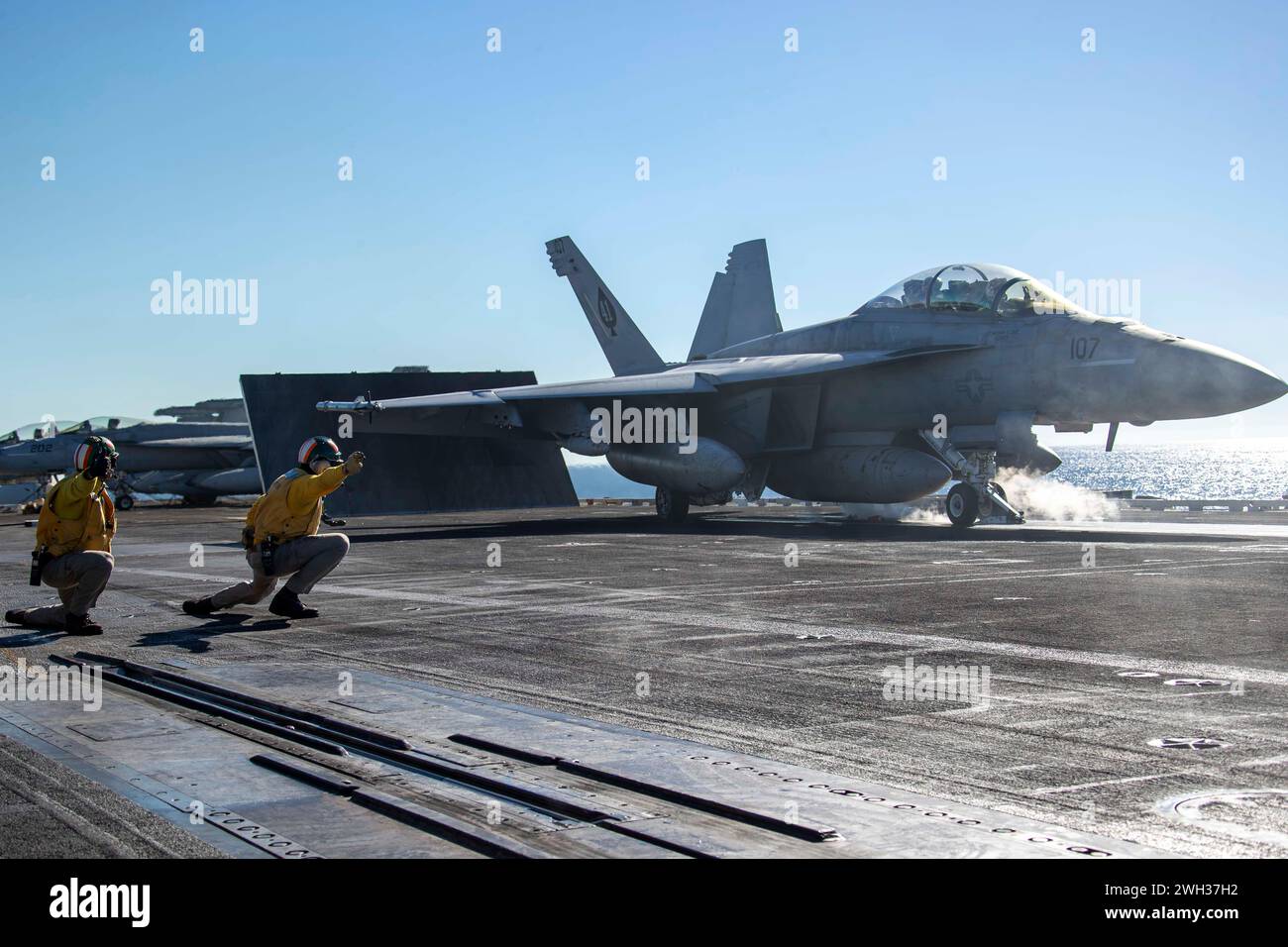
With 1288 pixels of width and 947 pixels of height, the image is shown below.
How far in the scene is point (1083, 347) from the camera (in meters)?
23.2

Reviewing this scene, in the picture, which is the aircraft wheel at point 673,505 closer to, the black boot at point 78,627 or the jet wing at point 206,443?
the black boot at point 78,627

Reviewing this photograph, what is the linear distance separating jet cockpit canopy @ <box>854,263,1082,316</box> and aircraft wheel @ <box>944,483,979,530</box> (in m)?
3.57

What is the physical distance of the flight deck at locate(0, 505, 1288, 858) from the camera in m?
5.30

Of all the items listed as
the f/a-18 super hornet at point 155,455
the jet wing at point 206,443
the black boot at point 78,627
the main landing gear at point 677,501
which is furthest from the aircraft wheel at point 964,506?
the jet wing at point 206,443

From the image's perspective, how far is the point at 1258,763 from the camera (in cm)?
624

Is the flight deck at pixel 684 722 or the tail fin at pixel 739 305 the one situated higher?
the tail fin at pixel 739 305

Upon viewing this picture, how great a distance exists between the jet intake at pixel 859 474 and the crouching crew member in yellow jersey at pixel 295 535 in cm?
1518

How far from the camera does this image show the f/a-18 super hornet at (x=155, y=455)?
49.6m

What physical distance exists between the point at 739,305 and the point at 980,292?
11806mm

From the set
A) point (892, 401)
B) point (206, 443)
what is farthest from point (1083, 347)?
point (206, 443)

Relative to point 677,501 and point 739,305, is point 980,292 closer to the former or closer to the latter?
point 677,501
